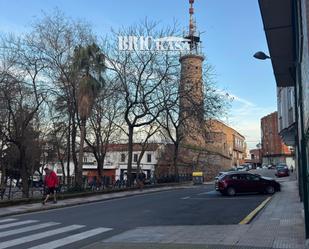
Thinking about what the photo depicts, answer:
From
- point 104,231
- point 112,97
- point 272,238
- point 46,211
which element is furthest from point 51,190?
point 112,97

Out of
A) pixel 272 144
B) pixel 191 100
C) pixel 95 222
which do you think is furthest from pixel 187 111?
pixel 272 144

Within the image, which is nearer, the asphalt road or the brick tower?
the asphalt road

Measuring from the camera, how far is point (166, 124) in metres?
47.3

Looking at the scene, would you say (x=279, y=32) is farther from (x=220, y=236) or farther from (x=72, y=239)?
(x=72, y=239)

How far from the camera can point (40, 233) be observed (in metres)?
13.2

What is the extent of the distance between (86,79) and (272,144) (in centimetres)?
11630

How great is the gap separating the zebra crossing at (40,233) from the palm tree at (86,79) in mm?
16082

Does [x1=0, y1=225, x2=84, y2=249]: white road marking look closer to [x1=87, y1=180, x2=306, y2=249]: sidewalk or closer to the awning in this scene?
[x1=87, y1=180, x2=306, y2=249]: sidewalk

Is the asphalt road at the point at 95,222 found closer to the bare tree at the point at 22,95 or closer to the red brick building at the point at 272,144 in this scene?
the bare tree at the point at 22,95

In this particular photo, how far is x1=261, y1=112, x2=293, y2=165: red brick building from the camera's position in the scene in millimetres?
132613

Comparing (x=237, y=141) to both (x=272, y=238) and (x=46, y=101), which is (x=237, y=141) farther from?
(x=272, y=238)

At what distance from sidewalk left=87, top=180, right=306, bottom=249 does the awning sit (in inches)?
209

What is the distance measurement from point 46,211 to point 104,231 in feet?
24.8

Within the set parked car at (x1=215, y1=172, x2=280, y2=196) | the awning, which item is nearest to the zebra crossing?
the awning
